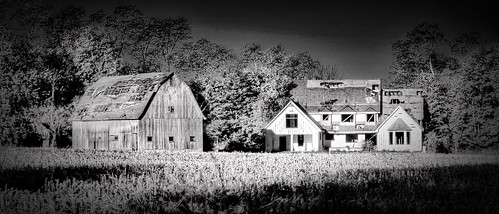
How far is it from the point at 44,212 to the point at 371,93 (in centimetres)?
5090

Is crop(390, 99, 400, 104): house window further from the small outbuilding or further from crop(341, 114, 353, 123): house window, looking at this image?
crop(341, 114, 353, 123): house window

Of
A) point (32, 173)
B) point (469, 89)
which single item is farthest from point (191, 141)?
point (32, 173)

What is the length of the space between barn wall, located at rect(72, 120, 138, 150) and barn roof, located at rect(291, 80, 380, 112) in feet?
70.1

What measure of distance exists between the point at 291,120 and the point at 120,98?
17.0 m

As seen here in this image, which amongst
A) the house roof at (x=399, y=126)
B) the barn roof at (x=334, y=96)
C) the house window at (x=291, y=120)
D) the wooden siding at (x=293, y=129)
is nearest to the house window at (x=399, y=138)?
the house roof at (x=399, y=126)

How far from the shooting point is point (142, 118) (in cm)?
4322

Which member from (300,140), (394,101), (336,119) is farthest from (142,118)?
(394,101)

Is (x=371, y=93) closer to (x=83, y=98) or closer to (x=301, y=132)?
(x=301, y=132)

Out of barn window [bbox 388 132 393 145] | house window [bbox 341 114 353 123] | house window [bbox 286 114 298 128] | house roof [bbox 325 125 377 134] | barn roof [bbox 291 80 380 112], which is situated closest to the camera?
house window [bbox 286 114 298 128]

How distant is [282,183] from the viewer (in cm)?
1489

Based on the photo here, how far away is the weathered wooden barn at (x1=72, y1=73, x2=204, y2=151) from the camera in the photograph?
43250mm

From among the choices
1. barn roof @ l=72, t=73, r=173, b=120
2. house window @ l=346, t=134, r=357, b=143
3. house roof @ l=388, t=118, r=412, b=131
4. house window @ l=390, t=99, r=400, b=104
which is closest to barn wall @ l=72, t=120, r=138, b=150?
barn roof @ l=72, t=73, r=173, b=120

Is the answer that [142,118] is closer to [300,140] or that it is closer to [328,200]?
[300,140]

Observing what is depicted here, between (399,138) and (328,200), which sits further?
(399,138)
